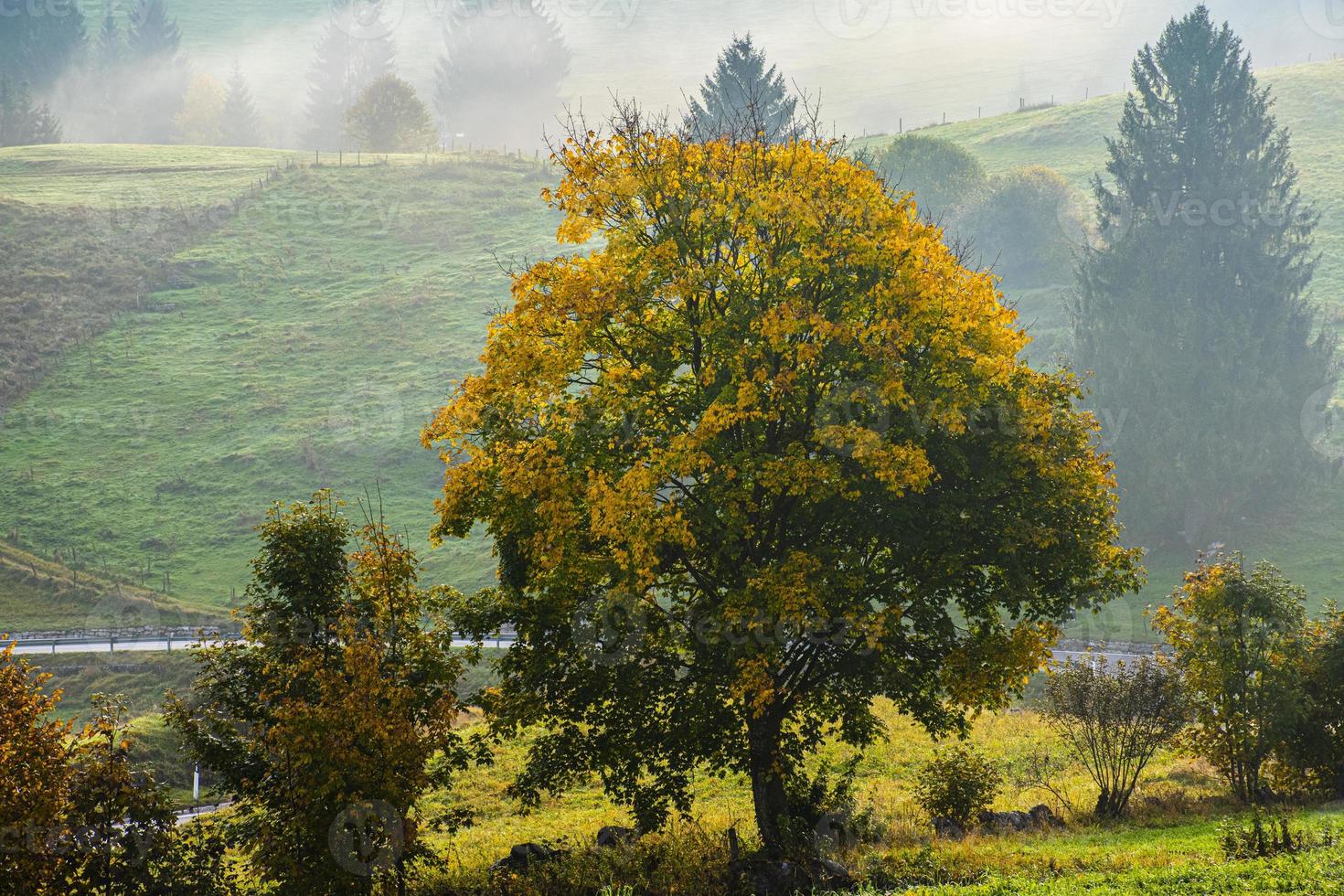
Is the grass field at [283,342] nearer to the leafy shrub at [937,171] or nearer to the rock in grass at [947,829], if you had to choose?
the leafy shrub at [937,171]

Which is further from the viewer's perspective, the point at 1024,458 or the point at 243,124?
the point at 243,124

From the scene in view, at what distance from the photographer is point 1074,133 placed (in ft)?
395

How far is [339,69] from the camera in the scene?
7431 inches

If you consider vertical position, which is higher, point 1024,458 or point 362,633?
point 1024,458

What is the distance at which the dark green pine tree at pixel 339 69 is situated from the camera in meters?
179

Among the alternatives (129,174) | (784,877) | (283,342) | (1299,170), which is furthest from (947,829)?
(129,174)

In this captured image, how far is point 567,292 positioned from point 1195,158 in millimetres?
61240

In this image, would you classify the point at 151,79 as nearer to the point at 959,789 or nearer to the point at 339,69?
the point at 339,69

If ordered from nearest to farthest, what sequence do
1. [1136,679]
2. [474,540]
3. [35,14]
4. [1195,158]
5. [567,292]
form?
[567,292]
[1136,679]
[474,540]
[1195,158]
[35,14]

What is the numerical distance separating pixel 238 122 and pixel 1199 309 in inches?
6003

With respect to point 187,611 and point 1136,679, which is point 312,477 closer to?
point 187,611

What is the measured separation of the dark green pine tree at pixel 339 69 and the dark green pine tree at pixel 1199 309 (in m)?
138

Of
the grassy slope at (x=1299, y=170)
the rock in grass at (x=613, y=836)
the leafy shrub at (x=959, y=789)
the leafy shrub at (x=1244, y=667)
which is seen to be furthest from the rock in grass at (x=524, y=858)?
the grassy slope at (x=1299, y=170)

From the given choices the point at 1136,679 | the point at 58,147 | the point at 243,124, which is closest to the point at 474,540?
the point at 1136,679
